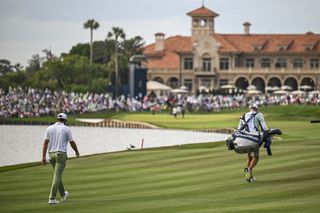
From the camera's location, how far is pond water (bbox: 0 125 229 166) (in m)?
59.9

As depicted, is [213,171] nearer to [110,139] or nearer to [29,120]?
[110,139]

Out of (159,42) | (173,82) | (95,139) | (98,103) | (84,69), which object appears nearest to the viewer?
(95,139)

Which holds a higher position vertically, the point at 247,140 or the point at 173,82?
the point at 173,82

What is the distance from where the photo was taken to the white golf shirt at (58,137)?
24.1m

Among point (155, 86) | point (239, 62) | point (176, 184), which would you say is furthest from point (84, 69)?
point (176, 184)

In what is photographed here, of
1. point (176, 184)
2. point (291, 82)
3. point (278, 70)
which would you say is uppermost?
point (278, 70)

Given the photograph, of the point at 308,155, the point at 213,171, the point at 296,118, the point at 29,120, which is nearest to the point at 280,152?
the point at 308,155

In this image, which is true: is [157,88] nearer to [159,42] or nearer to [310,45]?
[159,42]

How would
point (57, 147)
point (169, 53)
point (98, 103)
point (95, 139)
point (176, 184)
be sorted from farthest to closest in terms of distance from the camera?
point (169, 53), point (98, 103), point (95, 139), point (176, 184), point (57, 147)

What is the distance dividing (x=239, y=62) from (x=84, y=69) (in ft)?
85.5

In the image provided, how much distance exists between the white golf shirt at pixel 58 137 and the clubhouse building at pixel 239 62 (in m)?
127

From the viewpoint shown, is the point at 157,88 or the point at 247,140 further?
the point at 157,88

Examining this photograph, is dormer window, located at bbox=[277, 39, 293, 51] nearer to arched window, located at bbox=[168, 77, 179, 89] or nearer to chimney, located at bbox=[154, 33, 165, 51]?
arched window, located at bbox=[168, 77, 179, 89]

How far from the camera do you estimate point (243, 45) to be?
153875mm
